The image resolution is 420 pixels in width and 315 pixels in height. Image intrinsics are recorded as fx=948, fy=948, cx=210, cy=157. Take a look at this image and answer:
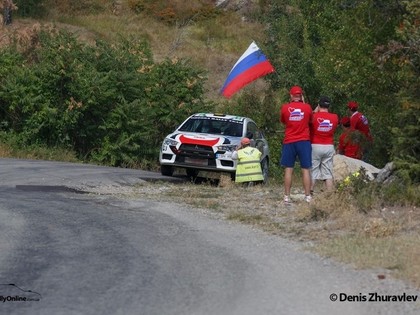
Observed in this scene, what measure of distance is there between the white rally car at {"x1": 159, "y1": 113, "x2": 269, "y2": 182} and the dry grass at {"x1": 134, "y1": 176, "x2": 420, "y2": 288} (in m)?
3.66

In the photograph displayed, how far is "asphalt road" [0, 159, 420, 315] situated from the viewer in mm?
8227

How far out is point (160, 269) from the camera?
959 cm

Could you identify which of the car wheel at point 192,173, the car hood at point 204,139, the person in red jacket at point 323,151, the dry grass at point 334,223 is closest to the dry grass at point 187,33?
the car wheel at point 192,173

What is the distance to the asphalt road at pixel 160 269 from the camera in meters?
8.23

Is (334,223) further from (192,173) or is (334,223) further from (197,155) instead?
(192,173)

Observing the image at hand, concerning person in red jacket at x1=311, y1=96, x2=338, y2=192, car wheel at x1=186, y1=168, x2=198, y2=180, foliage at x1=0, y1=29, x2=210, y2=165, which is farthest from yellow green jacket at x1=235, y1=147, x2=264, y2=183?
foliage at x1=0, y1=29, x2=210, y2=165

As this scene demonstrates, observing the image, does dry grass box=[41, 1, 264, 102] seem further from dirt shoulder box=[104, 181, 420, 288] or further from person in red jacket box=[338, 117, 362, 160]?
dirt shoulder box=[104, 181, 420, 288]

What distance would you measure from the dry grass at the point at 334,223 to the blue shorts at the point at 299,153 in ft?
2.06

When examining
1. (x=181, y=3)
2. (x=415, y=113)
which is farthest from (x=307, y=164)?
(x=181, y=3)

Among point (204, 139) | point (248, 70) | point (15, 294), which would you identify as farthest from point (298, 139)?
point (248, 70)

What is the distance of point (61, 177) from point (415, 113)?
27.1ft

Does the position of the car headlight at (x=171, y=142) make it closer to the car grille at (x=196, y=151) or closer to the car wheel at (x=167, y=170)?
the car grille at (x=196, y=151)

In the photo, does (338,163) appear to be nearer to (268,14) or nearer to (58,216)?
(58,216)

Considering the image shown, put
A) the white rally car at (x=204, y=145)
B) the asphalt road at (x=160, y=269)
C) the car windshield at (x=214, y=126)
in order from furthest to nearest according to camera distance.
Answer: the car windshield at (x=214, y=126)
the white rally car at (x=204, y=145)
the asphalt road at (x=160, y=269)
